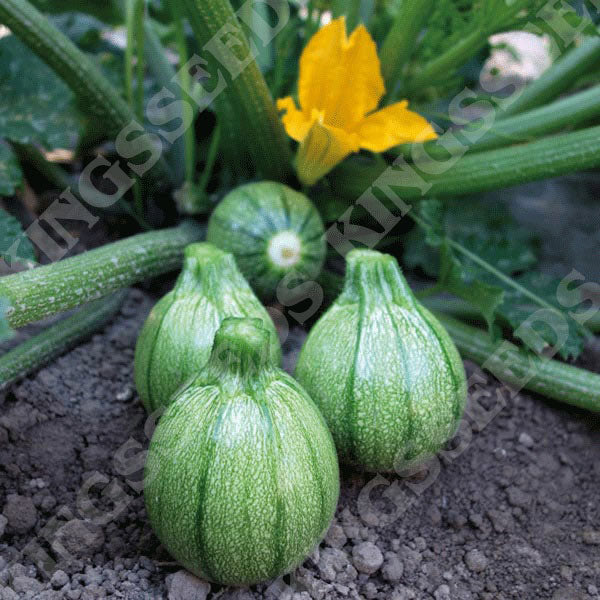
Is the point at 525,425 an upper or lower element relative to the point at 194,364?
lower

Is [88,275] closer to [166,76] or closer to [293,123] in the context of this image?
[293,123]

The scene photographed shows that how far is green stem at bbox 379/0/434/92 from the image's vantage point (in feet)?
6.48

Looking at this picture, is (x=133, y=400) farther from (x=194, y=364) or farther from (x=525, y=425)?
(x=525, y=425)

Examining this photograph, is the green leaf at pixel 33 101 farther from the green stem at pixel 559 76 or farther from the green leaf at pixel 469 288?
the green stem at pixel 559 76

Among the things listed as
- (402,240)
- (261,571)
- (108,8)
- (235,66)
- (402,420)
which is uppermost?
(108,8)

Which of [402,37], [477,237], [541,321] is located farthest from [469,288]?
[402,37]

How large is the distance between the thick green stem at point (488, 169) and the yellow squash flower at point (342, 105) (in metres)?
0.16

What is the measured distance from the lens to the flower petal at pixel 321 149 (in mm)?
1837

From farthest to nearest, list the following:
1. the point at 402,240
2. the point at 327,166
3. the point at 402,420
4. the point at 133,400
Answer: the point at 402,240
the point at 327,166
the point at 133,400
the point at 402,420

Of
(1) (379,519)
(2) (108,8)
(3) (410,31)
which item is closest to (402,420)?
(1) (379,519)

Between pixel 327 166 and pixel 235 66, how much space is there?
0.35 m

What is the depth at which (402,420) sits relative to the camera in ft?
4.79

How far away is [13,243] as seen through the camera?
1.61 m

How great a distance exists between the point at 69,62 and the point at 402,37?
2.92ft
